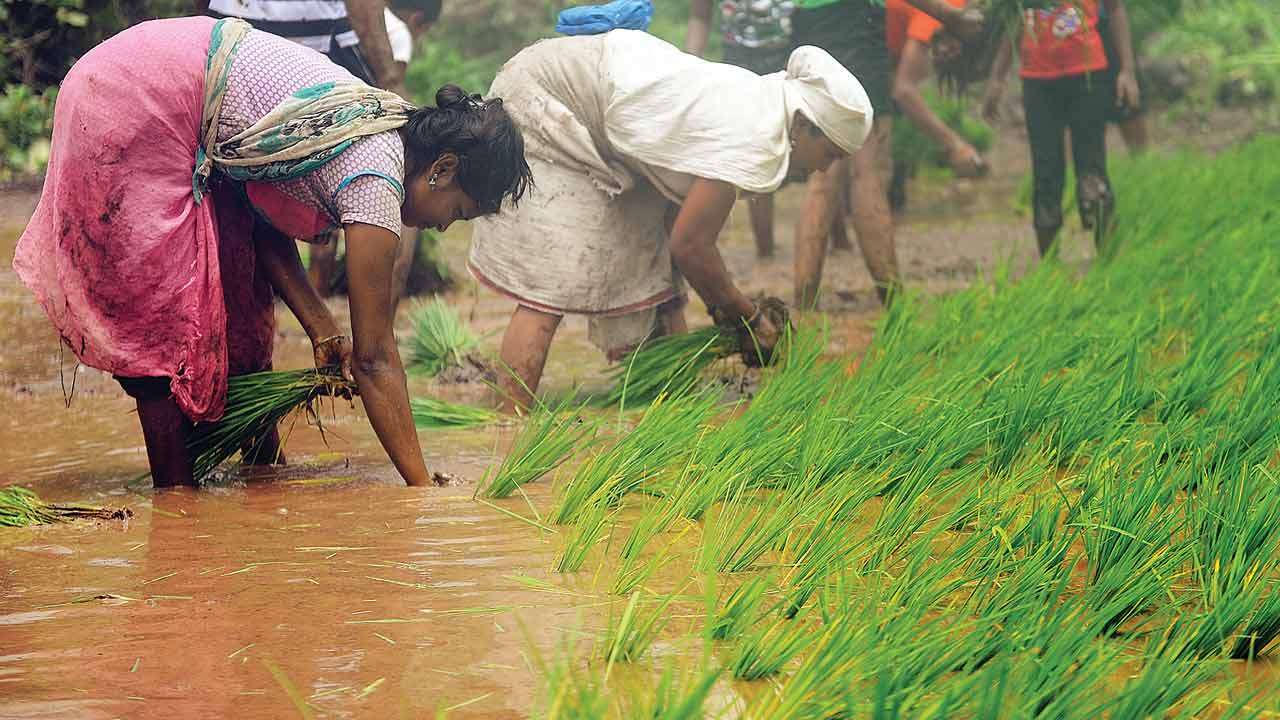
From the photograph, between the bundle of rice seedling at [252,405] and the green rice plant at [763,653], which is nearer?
the green rice plant at [763,653]

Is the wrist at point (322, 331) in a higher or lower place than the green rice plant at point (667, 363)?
higher

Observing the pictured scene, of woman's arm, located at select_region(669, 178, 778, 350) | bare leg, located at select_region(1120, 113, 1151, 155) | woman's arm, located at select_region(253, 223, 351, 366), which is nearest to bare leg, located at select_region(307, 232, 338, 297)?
woman's arm, located at select_region(669, 178, 778, 350)

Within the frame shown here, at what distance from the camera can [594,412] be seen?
3.76 m

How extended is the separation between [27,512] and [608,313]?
71.4 inches

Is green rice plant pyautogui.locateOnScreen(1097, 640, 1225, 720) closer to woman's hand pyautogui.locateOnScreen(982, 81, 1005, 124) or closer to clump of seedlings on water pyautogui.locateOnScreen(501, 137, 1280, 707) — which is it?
clump of seedlings on water pyautogui.locateOnScreen(501, 137, 1280, 707)

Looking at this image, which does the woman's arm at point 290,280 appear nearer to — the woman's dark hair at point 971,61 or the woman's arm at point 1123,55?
the woman's dark hair at point 971,61

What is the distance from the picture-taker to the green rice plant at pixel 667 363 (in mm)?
3742

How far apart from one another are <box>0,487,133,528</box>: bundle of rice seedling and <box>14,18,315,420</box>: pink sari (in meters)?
0.34

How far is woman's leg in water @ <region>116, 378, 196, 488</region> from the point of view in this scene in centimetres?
293

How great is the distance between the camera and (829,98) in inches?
149

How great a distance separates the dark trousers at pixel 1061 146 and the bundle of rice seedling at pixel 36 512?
4318mm

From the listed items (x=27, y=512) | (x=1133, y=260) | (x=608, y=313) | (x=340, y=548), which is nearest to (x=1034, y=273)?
(x=1133, y=260)

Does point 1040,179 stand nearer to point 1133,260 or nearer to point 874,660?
point 1133,260

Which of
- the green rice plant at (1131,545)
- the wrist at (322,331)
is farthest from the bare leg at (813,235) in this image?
the green rice plant at (1131,545)
